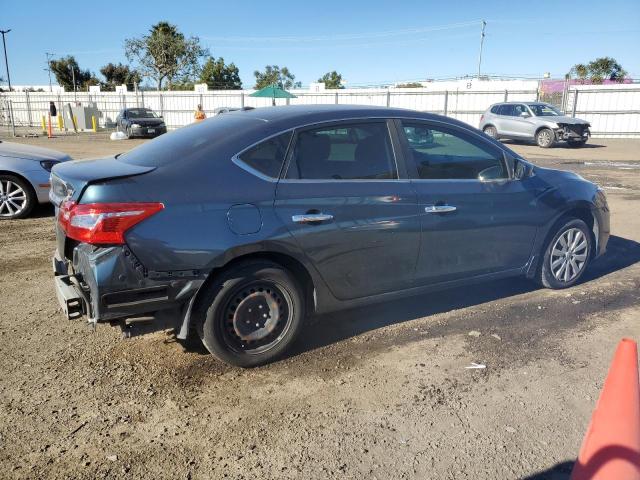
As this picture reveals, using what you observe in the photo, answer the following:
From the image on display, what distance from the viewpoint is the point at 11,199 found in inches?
304

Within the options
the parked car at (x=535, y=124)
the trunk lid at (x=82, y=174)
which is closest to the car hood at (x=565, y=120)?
the parked car at (x=535, y=124)

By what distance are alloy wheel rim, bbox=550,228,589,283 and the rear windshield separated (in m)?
3.08

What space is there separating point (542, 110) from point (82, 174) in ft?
68.5

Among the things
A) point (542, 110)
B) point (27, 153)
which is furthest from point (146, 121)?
point (27, 153)

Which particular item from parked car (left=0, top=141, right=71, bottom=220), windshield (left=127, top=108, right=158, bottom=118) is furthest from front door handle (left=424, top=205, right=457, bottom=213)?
windshield (left=127, top=108, right=158, bottom=118)

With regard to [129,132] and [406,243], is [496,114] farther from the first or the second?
[406,243]

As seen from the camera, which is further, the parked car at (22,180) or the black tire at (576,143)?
the black tire at (576,143)

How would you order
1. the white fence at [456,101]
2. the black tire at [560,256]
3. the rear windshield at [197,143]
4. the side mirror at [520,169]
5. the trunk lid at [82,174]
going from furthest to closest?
the white fence at [456,101] < the black tire at [560,256] < the side mirror at [520,169] < the rear windshield at [197,143] < the trunk lid at [82,174]

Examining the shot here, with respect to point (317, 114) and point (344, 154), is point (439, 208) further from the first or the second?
point (317, 114)

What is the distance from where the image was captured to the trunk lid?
10.3 ft

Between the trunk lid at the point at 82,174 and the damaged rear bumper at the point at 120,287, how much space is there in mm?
358

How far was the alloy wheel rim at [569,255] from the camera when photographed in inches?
195

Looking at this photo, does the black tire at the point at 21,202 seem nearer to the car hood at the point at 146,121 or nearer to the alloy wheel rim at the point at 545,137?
the alloy wheel rim at the point at 545,137

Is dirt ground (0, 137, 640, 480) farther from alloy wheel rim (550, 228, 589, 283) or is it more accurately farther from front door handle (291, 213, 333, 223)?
front door handle (291, 213, 333, 223)
